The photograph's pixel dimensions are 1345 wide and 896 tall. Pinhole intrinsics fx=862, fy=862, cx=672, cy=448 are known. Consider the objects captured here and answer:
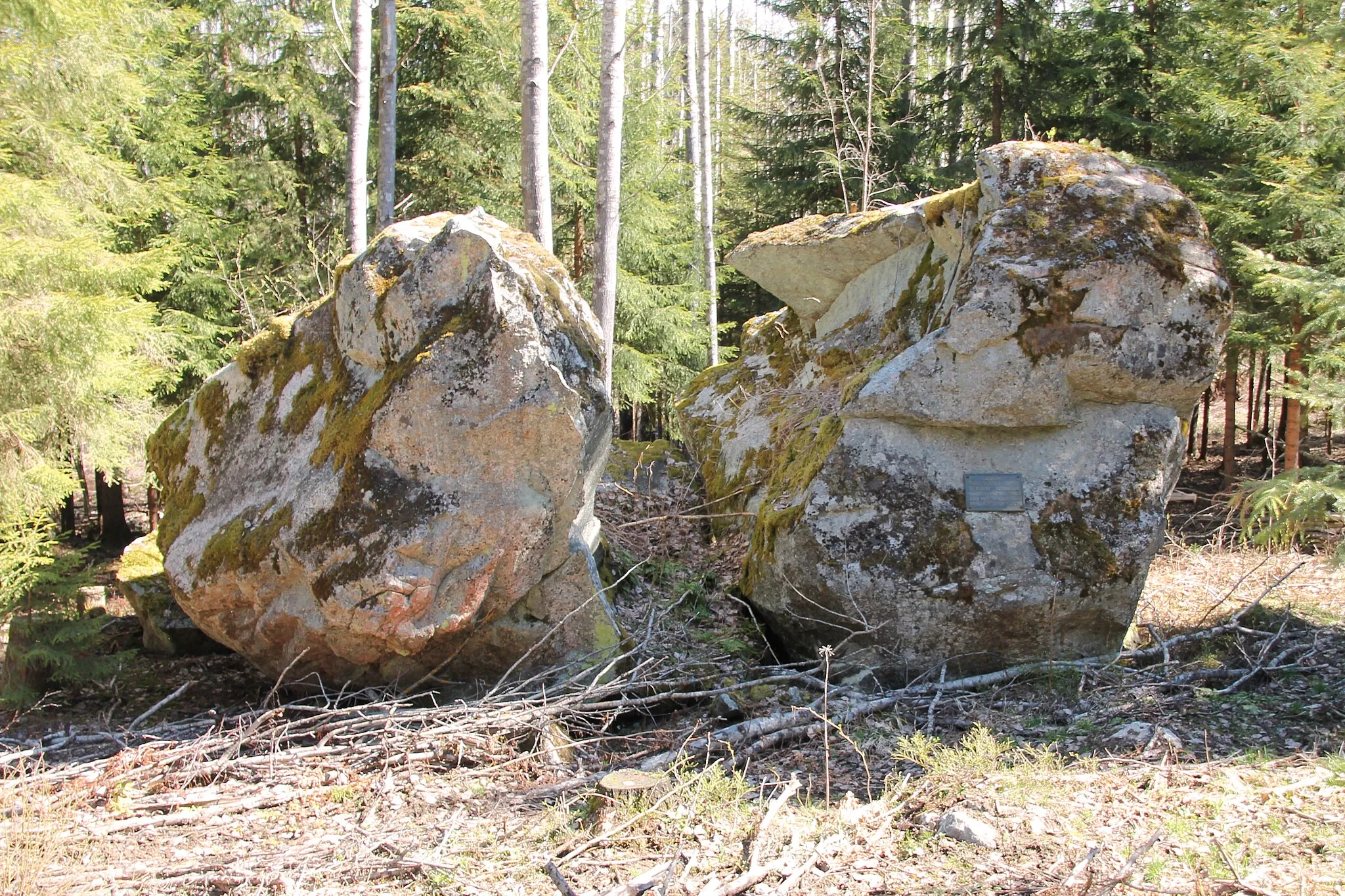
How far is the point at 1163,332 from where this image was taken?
538 cm

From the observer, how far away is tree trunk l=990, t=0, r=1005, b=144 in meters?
15.2

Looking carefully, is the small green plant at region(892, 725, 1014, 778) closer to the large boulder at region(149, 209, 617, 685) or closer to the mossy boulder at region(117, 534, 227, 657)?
the large boulder at region(149, 209, 617, 685)

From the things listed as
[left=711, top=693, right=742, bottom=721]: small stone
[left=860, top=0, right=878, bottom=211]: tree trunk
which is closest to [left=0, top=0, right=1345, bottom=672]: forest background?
[left=860, top=0, right=878, bottom=211]: tree trunk

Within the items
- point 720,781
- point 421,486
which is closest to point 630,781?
point 720,781

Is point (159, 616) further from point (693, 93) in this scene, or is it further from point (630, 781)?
point (693, 93)

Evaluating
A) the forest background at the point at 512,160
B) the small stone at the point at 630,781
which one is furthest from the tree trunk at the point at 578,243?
the small stone at the point at 630,781

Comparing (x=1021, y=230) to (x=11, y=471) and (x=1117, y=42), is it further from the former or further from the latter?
(x=1117, y=42)

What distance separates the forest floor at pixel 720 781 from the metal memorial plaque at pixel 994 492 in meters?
1.05

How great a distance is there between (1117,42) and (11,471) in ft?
51.7

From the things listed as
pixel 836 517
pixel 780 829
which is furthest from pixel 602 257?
pixel 780 829

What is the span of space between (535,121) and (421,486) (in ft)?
17.4

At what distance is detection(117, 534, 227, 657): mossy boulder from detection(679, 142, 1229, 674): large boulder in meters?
4.52

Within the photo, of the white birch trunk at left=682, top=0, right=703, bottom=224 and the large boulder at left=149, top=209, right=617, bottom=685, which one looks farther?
the white birch trunk at left=682, top=0, right=703, bottom=224

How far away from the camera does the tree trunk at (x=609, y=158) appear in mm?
9617
